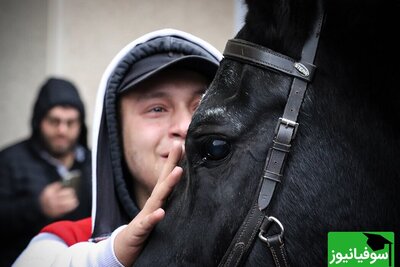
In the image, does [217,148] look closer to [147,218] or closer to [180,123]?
[147,218]

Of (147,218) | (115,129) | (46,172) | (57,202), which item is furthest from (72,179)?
(147,218)

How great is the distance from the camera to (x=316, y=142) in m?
2.01

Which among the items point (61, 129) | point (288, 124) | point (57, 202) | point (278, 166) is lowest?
point (57, 202)

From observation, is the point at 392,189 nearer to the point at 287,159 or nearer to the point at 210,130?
the point at 287,159

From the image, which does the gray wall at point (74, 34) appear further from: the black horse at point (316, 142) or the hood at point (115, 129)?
the black horse at point (316, 142)

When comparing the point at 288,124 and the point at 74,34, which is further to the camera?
the point at 74,34

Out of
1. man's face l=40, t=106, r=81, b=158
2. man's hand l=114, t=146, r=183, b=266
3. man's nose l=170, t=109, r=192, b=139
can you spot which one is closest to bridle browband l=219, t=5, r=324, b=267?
man's hand l=114, t=146, r=183, b=266

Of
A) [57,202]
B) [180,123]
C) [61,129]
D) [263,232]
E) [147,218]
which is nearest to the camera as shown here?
[263,232]

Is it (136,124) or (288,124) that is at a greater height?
(288,124)

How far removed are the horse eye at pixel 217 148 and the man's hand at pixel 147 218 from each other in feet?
0.51

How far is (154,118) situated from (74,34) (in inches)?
155

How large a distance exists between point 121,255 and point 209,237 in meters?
0.38

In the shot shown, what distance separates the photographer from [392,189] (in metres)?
2.02

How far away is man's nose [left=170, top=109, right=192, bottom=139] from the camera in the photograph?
2.80 m
